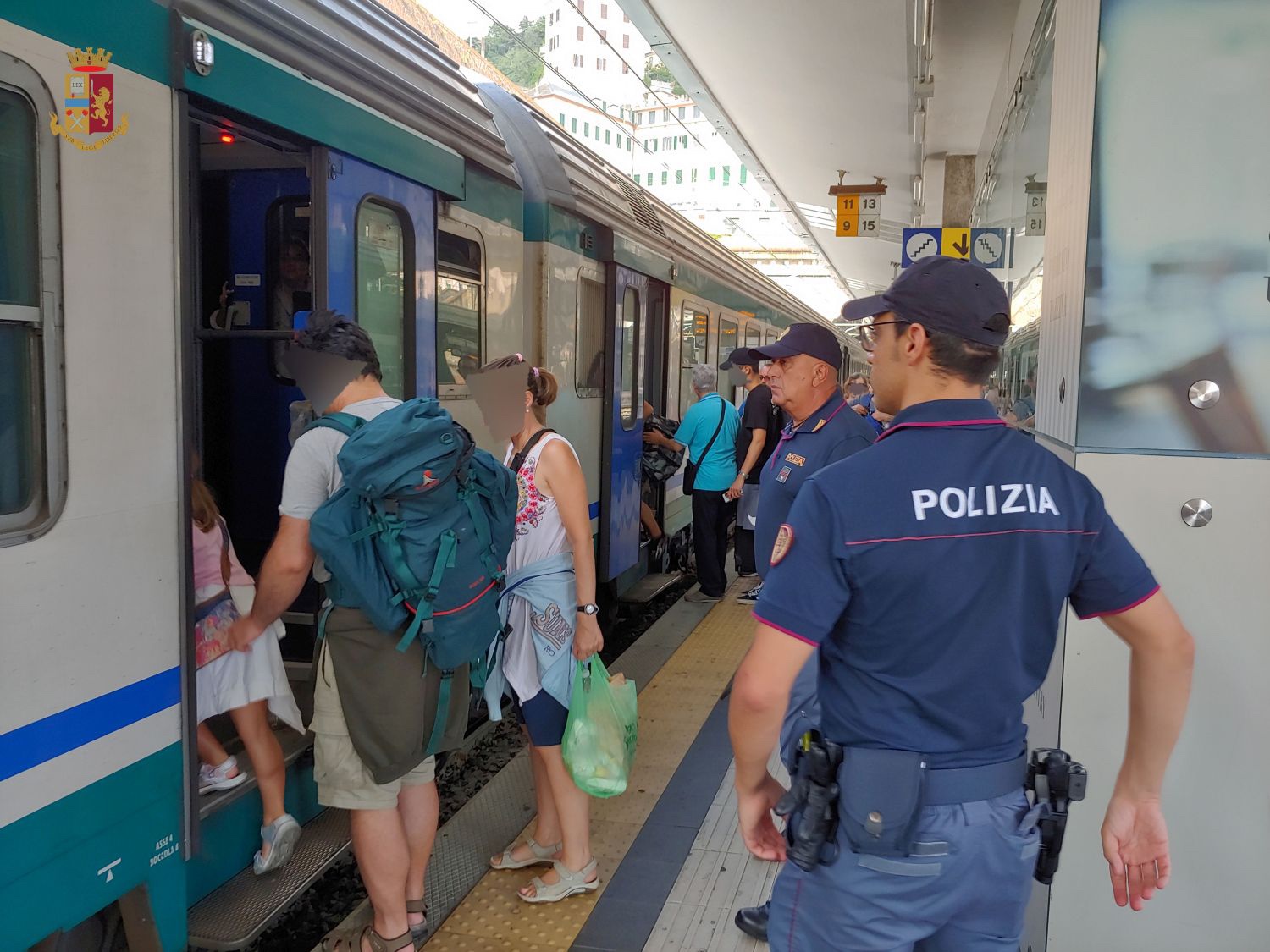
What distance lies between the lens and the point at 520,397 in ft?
11.3

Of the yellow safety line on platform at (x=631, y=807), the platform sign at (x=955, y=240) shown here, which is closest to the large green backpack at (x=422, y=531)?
the yellow safety line on platform at (x=631, y=807)

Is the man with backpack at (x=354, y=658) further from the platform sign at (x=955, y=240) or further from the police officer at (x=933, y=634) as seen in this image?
the platform sign at (x=955, y=240)

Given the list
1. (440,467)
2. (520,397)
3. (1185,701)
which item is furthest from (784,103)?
(1185,701)

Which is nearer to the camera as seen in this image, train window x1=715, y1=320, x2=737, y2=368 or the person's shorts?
the person's shorts

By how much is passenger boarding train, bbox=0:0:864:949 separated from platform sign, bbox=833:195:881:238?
374 inches

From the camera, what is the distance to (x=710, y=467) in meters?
7.81

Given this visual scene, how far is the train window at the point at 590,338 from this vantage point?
6.23 metres

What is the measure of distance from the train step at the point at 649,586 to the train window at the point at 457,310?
3.61 metres

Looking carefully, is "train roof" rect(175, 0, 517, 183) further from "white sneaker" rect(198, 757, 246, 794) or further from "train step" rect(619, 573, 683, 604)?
"train step" rect(619, 573, 683, 604)

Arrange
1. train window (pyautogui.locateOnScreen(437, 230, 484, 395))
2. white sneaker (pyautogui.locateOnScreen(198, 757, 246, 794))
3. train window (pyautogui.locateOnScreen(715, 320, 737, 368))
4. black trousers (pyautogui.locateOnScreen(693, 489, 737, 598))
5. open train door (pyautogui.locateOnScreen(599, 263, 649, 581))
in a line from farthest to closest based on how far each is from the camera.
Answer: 1. train window (pyautogui.locateOnScreen(715, 320, 737, 368))
2. black trousers (pyautogui.locateOnScreen(693, 489, 737, 598))
3. open train door (pyautogui.locateOnScreen(599, 263, 649, 581))
4. train window (pyautogui.locateOnScreen(437, 230, 484, 395))
5. white sneaker (pyautogui.locateOnScreen(198, 757, 246, 794))

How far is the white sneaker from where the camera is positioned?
10.6ft

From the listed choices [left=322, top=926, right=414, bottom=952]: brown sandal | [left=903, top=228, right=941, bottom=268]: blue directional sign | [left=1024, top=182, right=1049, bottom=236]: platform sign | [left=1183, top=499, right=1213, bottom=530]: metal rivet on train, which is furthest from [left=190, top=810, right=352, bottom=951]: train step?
[left=903, top=228, right=941, bottom=268]: blue directional sign

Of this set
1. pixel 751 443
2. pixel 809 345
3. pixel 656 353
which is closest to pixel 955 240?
pixel 656 353

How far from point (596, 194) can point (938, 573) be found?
206 inches
